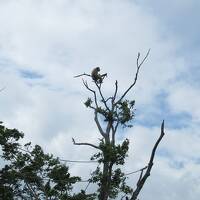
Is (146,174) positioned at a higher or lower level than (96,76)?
lower

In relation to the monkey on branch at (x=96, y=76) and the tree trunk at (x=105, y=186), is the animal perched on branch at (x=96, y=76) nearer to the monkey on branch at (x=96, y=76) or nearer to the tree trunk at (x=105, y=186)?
the monkey on branch at (x=96, y=76)

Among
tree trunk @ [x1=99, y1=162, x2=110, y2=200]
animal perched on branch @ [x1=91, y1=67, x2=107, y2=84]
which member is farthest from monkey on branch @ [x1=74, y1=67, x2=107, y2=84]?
tree trunk @ [x1=99, y1=162, x2=110, y2=200]

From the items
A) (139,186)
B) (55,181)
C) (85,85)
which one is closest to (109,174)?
(139,186)

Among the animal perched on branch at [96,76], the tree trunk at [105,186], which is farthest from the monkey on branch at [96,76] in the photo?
the tree trunk at [105,186]

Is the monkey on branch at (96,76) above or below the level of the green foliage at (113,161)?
above

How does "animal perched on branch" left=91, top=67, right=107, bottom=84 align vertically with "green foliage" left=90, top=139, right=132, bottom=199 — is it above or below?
above

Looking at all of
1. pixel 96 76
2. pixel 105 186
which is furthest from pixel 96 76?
pixel 105 186

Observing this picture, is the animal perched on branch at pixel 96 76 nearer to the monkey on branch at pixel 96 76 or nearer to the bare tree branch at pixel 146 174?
the monkey on branch at pixel 96 76

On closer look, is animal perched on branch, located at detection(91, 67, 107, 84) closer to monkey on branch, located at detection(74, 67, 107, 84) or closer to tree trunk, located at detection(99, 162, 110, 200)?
monkey on branch, located at detection(74, 67, 107, 84)

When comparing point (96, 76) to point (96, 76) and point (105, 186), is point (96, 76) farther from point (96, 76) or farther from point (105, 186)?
point (105, 186)

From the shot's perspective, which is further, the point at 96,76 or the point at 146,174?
the point at 96,76

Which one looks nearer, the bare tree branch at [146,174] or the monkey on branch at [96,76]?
the bare tree branch at [146,174]

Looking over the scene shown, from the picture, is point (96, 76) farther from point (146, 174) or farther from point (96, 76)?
point (146, 174)

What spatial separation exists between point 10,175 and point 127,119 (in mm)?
8348
